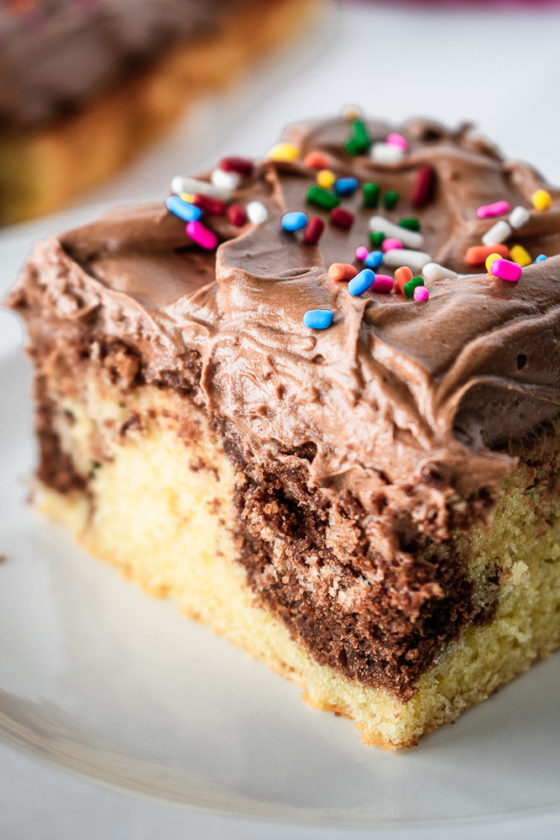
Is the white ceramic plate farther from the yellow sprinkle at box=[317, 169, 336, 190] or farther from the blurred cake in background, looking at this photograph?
the blurred cake in background

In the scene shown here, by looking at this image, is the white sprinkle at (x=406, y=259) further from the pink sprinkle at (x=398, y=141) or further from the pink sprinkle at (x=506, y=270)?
the pink sprinkle at (x=398, y=141)

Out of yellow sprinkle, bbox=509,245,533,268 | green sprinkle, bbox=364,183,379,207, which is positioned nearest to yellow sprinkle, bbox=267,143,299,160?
green sprinkle, bbox=364,183,379,207

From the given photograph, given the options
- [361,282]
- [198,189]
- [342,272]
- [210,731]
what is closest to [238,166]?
[198,189]

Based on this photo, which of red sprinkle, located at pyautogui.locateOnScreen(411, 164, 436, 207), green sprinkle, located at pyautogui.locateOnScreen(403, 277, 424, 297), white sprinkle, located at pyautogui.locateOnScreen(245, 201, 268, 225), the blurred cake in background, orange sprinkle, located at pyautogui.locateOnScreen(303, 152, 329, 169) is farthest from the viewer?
the blurred cake in background

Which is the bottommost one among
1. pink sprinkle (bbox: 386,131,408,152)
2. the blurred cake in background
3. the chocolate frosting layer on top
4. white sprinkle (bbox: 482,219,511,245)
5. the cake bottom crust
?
the cake bottom crust

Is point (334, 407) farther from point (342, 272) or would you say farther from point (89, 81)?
point (89, 81)

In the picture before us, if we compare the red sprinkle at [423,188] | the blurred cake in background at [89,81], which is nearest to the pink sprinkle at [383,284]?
the red sprinkle at [423,188]

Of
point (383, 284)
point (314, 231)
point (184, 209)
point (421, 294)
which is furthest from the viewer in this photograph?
point (184, 209)
